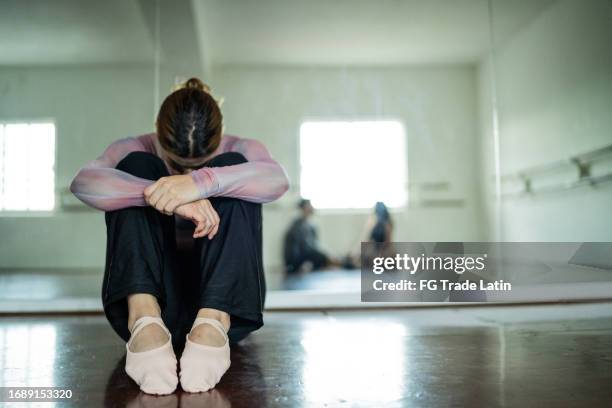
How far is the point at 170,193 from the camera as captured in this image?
91cm

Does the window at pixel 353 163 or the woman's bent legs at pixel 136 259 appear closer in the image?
the woman's bent legs at pixel 136 259

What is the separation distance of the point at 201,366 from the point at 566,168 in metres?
2.98

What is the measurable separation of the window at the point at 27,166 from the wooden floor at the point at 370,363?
811 mm

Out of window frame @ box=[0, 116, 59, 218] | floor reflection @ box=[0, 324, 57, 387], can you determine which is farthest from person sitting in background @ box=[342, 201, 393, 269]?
floor reflection @ box=[0, 324, 57, 387]

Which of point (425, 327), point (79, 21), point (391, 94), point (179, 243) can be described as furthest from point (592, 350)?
point (79, 21)

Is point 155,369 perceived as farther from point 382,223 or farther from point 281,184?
point 382,223

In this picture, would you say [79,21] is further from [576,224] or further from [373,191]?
[576,224]

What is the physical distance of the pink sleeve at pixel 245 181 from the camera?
93cm

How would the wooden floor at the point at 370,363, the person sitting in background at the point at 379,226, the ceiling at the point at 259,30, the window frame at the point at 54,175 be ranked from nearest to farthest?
the wooden floor at the point at 370,363, the window frame at the point at 54,175, the ceiling at the point at 259,30, the person sitting in background at the point at 379,226

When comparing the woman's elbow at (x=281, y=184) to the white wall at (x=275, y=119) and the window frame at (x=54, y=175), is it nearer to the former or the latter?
the white wall at (x=275, y=119)

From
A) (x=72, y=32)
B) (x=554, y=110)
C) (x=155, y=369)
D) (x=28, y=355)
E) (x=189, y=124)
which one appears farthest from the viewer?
(x=554, y=110)

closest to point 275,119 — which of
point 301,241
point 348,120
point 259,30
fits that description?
point 348,120

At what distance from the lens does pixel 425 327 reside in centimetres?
156

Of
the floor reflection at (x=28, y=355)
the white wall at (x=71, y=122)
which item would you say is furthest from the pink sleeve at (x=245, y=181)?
the white wall at (x=71, y=122)
